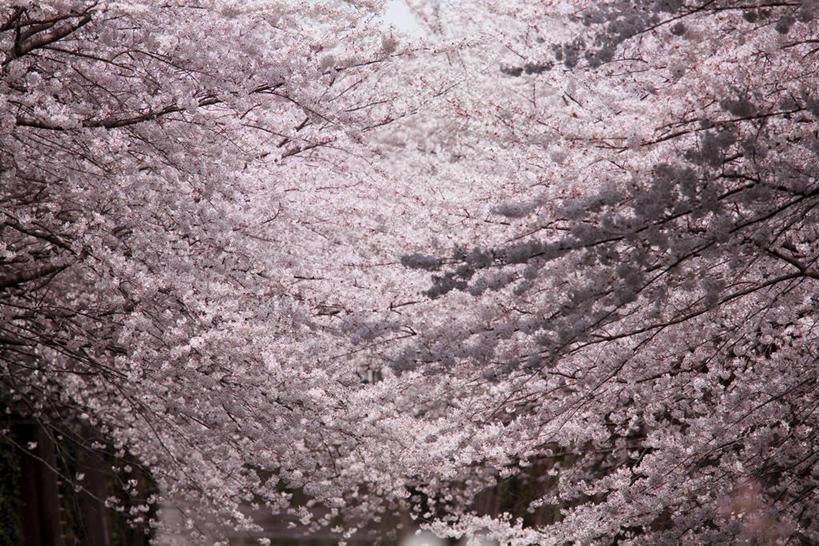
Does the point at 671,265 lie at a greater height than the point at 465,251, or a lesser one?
lesser

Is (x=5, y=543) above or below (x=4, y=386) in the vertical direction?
below

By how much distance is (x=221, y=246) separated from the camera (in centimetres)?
730

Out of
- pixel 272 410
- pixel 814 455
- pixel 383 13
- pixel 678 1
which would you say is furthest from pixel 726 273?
pixel 383 13

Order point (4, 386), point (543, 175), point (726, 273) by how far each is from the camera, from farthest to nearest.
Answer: point (4, 386)
point (543, 175)
point (726, 273)

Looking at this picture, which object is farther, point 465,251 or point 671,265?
point 465,251

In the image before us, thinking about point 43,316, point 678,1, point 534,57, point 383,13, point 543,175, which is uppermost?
point 383,13

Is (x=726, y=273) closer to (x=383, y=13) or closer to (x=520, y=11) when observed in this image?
(x=520, y=11)

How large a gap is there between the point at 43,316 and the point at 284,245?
7.41 feet

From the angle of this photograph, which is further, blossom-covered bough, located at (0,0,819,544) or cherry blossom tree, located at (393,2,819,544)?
blossom-covered bough, located at (0,0,819,544)

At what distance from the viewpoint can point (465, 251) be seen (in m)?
4.64

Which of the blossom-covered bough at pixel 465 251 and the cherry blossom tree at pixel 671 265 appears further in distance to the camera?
the blossom-covered bough at pixel 465 251

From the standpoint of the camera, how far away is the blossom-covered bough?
15.8 feet

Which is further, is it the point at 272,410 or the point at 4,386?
the point at 4,386

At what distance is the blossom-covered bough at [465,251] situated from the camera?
4.81 m
